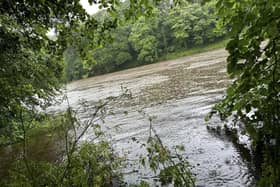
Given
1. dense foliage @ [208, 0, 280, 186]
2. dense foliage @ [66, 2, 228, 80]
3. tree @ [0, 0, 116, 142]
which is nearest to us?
dense foliage @ [208, 0, 280, 186]

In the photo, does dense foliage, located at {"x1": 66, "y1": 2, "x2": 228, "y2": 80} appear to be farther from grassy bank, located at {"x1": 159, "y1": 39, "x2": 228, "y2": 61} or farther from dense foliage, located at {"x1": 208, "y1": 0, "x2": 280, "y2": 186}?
dense foliage, located at {"x1": 208, "y1": 0, "x2": 280, "y2": 186}

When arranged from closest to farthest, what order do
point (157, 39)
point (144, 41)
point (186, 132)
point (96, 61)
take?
point (96, 61) < point (186, 132) < point (144, 41) < point (157, 39)

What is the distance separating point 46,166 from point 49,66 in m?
2.95

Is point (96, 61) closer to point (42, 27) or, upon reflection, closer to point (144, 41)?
point (42, 27)

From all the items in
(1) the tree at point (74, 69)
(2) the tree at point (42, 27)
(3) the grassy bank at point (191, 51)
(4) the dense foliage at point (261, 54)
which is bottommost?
(3) the grassy bank at point (191, 51)

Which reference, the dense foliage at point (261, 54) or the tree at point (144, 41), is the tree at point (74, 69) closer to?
the tree at point (144, 41)

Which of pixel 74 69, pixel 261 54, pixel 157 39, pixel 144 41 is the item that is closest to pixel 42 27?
pixel 261 54

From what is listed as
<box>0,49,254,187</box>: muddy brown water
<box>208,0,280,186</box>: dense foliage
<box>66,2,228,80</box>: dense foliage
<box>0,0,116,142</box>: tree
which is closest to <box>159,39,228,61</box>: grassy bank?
<box>66,2,228,80</box>: dense foliage

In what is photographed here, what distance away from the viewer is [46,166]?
167 inches

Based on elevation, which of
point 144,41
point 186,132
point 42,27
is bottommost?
point 186,132

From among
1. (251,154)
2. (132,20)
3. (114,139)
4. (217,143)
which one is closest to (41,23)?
(132,20)

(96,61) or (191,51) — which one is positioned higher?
(96,61)

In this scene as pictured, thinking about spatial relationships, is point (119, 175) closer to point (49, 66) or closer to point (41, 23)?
point (49, 66)

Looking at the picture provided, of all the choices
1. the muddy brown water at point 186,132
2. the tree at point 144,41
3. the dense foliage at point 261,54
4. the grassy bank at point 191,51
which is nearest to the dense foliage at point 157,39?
the tree at point 144,41
